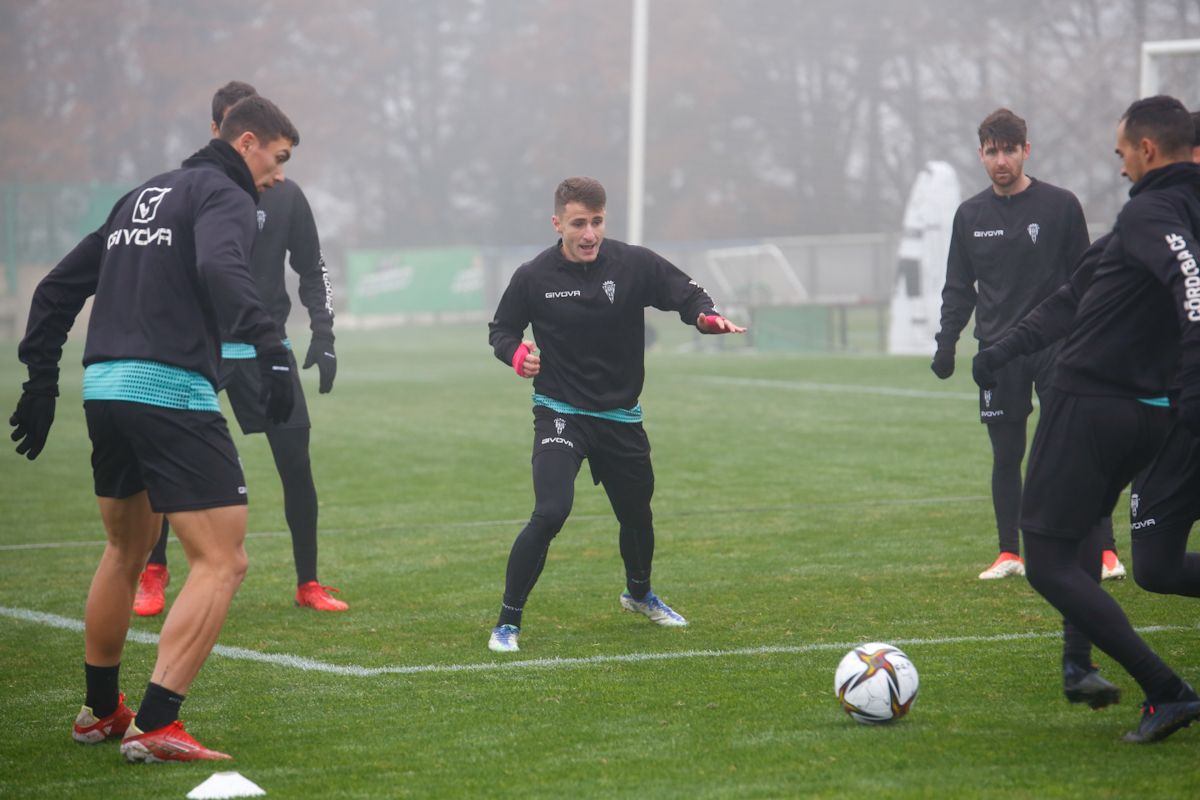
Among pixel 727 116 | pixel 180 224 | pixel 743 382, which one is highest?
pixel 727 116

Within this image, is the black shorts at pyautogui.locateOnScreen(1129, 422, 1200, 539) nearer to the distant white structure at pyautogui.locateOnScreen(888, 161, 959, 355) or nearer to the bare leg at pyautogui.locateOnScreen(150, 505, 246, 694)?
the bare leg at pyautogui.locateOnScreen(150, 505, 246, 694)

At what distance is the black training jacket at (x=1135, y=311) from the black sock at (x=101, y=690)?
3.31 m

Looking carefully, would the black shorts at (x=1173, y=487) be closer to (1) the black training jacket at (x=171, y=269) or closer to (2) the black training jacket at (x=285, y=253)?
(1) the black training jacket at (x=171, y=269)

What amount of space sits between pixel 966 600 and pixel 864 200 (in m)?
47.4

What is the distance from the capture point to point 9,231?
44.8 m

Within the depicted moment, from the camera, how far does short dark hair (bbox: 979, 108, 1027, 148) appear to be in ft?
25.0

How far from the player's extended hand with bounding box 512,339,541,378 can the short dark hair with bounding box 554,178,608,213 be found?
2.07 feet

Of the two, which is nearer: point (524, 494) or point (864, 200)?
point (524, 494)

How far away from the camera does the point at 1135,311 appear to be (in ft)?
16.2

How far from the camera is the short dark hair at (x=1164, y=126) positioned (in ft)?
16.2

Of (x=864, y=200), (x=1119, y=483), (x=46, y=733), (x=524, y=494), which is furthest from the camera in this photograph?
(x=864, y=200)

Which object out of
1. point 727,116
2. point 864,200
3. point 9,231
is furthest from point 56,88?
point 864,200

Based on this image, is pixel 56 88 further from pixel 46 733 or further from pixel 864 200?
pixel 46 733

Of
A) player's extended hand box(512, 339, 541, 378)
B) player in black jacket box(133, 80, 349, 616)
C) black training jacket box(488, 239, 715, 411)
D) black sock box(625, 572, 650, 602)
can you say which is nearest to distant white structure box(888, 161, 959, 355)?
player in black jacket box(133, 80, 349, 616)
